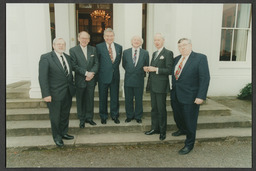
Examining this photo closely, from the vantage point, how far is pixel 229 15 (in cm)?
601

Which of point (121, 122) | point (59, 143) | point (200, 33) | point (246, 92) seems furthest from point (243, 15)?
point (59, 143)

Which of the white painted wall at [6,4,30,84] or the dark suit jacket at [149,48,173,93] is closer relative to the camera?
the dark suit jacket at [149,48,173,93]

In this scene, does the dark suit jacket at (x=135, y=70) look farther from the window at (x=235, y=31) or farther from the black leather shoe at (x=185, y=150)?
the window at (x=235, y=31)

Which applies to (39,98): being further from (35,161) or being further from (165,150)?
(165,150)

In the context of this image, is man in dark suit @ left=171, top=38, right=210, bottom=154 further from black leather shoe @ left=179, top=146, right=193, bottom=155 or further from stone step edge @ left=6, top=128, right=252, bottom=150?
stone step edge @ left=6, top=128, right=252, bottom=150

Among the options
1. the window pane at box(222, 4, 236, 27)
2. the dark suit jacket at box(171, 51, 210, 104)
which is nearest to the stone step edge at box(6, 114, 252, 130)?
the dark suit jacket at box(171, 51, 210, 104)

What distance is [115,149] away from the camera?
351 centimetres

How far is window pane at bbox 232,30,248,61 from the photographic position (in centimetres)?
623

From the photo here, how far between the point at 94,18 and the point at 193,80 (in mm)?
5118

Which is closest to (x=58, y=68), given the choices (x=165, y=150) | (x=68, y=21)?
(x=165, y=150)

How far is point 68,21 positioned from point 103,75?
3.17 meters

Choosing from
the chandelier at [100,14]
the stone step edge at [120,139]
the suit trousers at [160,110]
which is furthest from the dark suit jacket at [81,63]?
the chandelier at [100,14]

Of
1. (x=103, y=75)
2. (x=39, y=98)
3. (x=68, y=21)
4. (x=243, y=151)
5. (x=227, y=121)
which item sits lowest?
(x=243, y=151)

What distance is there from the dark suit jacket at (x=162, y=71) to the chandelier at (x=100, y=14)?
4.14m
